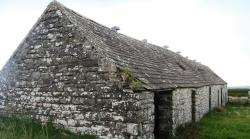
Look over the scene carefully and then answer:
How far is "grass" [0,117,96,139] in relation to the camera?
8.91 meters

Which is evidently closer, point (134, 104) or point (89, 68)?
point (134, 104)

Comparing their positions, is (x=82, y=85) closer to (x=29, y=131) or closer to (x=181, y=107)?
(x=29, y=131)

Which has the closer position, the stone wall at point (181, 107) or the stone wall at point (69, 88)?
the stone wall at point (69, 88)

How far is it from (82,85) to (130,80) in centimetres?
164

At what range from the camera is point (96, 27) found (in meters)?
12.5

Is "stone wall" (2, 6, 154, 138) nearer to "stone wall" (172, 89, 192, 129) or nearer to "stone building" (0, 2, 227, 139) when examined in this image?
"stone building" (0, 2, 227, 139)

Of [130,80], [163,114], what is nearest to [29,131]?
[130,80]

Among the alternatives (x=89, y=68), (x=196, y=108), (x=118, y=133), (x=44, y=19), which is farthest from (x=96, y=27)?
(x=196, y=108)

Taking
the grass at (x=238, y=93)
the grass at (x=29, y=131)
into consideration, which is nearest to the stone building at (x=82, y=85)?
the grass at (x=29, y=131)

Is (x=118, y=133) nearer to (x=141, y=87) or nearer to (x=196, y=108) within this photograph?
(x=141, y=87)

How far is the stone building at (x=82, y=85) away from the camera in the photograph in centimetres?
923

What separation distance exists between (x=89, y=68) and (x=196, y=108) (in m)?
8.60

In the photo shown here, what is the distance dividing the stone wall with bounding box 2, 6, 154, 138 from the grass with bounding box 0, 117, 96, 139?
23cm

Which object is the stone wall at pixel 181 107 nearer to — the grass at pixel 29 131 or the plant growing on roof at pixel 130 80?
the plant growing on roof at pixel 130 80
